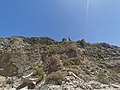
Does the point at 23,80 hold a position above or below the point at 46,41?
below

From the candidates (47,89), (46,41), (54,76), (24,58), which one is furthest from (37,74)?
(46,41)

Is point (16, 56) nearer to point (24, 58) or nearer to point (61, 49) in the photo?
point (24, 58)

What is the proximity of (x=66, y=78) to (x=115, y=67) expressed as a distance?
994 centimetres

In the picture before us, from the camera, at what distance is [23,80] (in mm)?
14688

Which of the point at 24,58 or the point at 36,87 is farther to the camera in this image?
the point at 24,58

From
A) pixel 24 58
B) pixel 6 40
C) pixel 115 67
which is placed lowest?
pixel 115 67

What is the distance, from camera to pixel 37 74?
15.4 meters

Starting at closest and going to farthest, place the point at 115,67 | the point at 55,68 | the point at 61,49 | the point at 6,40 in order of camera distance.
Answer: the point at 55,68, the point at 115,67, the point at 61,49, the point at 6,40

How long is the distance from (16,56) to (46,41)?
1128 centimetres

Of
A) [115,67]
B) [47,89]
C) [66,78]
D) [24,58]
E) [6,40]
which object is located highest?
[6,40]

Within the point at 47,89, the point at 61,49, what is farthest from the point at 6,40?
the point at 47,89

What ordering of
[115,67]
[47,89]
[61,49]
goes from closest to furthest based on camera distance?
[47,89] < [115,67] < [61,49]

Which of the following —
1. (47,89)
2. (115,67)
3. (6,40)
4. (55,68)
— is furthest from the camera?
(6,40)

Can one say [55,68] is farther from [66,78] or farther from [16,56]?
[16,56]
